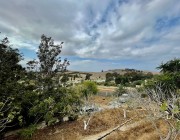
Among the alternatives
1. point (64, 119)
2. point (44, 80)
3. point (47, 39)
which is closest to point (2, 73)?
point (44, 80)

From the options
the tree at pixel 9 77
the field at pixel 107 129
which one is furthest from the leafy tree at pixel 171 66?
the tree at pixel 9 77

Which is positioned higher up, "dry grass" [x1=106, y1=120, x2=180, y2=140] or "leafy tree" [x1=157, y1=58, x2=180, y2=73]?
"leafy tree" [x1=157, y1=58, x2=180, y2=73]

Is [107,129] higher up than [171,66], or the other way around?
[171,66]

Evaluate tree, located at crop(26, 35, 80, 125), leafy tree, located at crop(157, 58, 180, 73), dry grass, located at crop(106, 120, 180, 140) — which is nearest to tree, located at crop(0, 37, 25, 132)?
tree, located at crop(26, 35, 80, 125)

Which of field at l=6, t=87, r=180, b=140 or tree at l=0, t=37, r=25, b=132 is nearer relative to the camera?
tree at l=0, t=37, r=25, b=132

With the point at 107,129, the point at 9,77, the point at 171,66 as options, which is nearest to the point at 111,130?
the point at 107,129

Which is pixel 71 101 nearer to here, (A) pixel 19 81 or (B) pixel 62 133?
(B) pixel 62 133

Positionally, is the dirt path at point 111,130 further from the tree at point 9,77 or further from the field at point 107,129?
the tree at point 9,77

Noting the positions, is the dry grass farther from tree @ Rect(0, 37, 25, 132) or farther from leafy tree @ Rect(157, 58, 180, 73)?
leafy tree @ Rect(157, 58, 180, 73)

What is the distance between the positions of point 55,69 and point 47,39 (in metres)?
2.66

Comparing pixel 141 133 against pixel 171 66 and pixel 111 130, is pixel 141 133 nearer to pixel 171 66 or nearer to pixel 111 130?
pixel 111 130

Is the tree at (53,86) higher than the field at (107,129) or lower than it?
higher

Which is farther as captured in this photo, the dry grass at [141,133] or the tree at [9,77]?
the dry grass at [141,133]

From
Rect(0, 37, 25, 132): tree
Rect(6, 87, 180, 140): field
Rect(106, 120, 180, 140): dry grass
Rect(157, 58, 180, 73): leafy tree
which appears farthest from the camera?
Rect(157, 58, 180, 73): leafy tree
